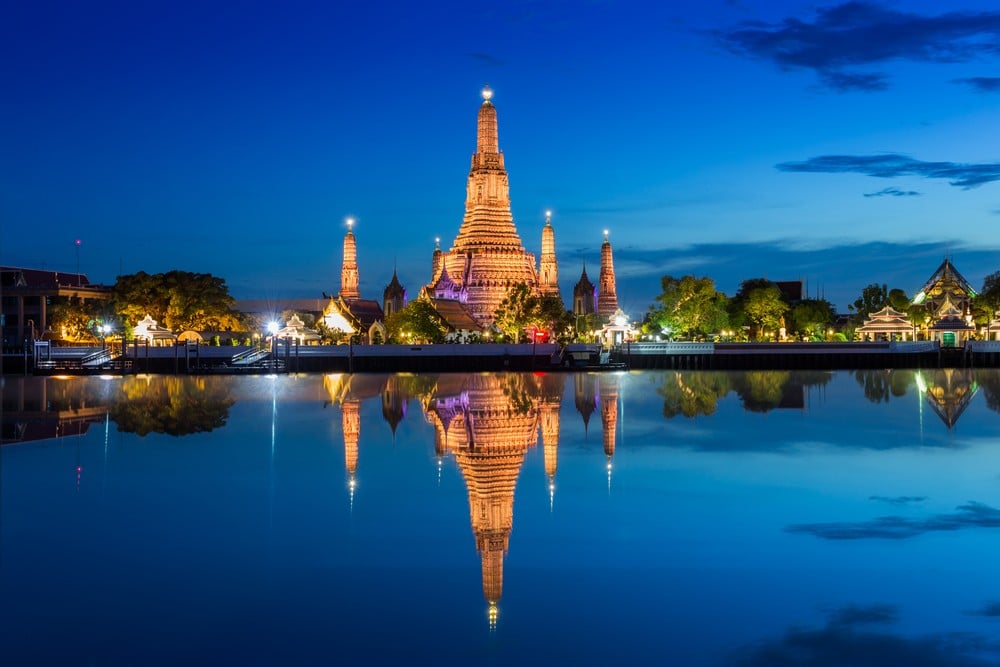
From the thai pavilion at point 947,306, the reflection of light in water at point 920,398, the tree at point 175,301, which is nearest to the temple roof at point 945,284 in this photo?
the thai pavilion at point 947,306

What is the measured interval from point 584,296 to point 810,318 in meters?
28.1

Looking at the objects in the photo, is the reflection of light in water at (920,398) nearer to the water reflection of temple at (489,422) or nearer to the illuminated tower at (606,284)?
the water reflection of temple at (489,422)

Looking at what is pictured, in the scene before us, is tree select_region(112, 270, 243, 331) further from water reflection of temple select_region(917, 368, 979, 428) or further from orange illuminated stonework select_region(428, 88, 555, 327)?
water reflection of temple select_region(917, 368, 979, 428)

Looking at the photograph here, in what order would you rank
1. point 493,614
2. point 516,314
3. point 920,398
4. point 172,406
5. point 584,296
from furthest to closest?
point 584,296 → point 516,314 → point 920,398 → point 172,406 → point 493,614

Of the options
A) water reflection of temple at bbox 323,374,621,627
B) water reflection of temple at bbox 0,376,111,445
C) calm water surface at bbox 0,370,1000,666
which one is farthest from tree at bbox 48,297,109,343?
calm water surface at bbox 0,370,1000,666

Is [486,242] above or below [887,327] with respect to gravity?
above

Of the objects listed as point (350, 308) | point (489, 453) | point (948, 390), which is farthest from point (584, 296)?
point (489, 453)

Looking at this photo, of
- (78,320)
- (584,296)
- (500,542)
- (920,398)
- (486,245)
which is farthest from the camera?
(584,296)

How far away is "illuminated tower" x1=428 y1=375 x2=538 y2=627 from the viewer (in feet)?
42.4

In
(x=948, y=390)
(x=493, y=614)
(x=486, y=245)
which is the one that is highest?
(x=486, y=245)

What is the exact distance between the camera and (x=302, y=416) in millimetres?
29812

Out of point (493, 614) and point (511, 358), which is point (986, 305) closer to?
point (511, 358)

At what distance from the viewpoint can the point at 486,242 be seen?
3100 inches

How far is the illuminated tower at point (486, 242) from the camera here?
77125mm
